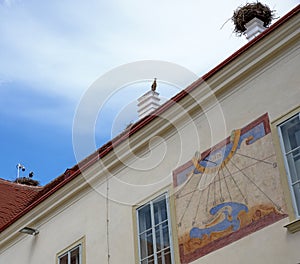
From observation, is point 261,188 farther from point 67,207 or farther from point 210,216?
point 67,207

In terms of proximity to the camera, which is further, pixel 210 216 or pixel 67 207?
pixel 67 207

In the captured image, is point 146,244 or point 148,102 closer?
point 146,244

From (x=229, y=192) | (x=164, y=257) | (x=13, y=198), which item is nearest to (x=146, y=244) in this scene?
(x=164, y=257)

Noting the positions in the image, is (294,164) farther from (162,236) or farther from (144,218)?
(144,218)

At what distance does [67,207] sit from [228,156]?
15.8 feet

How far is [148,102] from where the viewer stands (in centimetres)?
1652

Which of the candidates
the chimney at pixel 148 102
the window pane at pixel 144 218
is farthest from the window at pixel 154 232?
the chimney at pixel 148 102

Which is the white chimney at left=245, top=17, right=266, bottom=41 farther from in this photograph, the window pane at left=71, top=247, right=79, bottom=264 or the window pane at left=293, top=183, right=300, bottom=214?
the window pane at left=71, top=247, right=79, bottom=264

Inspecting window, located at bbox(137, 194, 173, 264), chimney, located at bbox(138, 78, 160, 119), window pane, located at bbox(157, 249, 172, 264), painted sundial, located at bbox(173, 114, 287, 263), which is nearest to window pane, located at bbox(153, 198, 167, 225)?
window, located at bbox(137, 194, 173, 264)

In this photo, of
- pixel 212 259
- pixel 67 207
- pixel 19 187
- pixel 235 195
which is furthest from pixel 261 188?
pixel 19 187

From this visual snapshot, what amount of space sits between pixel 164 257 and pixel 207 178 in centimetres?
151

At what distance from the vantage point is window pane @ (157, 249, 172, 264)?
493 inches

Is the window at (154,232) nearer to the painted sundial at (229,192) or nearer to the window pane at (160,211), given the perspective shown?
the window pane at (160,211)

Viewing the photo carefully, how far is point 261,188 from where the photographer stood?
1130 centimetres
